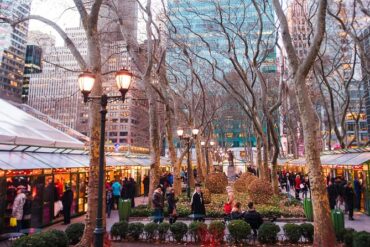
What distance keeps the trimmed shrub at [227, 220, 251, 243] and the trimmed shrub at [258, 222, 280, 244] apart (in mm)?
346

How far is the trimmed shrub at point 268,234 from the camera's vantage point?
927 centimetres

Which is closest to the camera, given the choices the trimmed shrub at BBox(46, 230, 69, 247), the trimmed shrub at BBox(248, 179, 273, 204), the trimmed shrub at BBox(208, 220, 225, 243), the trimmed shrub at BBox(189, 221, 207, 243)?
the trimmed shrub at BBox(46, 230, 69, 247)

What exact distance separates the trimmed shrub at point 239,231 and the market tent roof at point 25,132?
27.1ft

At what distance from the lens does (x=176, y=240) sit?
9820 millimetres

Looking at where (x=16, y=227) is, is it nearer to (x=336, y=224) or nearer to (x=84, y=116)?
(x=336, y=224)

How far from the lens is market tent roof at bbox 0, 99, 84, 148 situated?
11.7 m

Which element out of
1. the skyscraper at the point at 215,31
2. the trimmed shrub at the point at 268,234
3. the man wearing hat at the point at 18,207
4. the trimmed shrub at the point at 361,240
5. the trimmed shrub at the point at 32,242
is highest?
the skyscraper at the point at 215,31

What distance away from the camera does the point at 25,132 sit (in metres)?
12.9

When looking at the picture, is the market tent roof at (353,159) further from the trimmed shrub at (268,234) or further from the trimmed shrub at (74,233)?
the trimmed shrub at (74,233)

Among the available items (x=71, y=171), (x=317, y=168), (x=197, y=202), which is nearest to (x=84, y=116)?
(x=71, y=171)

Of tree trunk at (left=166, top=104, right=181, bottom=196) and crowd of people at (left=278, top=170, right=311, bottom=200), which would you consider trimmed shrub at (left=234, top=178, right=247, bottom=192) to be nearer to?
crowd of people at (left=278, top=170, right=311, bottom=200)

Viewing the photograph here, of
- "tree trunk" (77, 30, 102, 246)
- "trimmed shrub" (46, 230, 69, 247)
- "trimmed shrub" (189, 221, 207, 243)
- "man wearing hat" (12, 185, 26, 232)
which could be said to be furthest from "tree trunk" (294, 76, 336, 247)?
"man wearing hat" (12, 185, 26, 232)

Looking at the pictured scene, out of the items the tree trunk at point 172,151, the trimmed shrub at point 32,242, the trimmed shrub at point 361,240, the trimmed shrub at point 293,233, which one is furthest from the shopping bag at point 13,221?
the trimmed shrub at point 361,240

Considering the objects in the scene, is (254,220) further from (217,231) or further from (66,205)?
(66,205)
